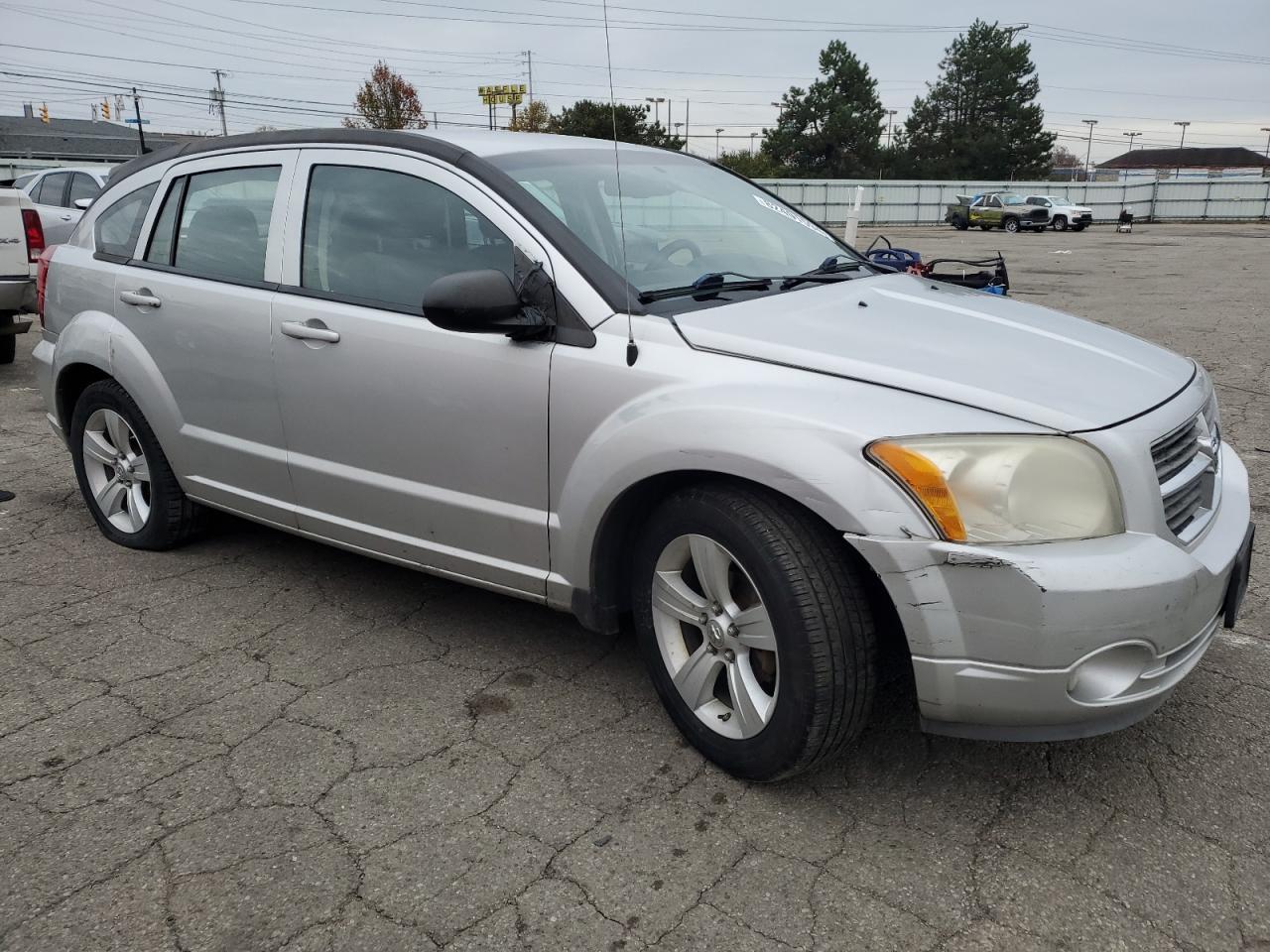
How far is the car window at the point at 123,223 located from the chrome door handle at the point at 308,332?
1.20 metres

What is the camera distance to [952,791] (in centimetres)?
262

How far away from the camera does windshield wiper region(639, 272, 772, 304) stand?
286 cm

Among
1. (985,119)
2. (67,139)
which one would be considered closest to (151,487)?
(67,139)

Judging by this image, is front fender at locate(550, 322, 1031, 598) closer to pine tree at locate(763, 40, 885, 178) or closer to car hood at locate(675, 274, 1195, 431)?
car hood at locate(675, 274, 1195, 431)

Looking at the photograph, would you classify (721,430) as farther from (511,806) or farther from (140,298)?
(140,298)

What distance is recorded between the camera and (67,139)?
225 feet

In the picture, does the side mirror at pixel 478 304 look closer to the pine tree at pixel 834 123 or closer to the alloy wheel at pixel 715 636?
the alloy wheel at pixel 715 636

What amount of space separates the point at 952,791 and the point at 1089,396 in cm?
105

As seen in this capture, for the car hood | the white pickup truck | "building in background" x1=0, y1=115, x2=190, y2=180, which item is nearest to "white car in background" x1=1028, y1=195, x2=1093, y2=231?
the white pickup truck

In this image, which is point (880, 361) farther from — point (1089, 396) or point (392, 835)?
point (392, 835)

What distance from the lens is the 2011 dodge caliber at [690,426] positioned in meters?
2.21

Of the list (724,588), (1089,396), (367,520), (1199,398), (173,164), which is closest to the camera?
(1089,396)

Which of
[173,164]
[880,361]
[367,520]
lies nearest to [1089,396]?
[880,361]

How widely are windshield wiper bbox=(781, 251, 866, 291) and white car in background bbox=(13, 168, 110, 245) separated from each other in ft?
37.8
